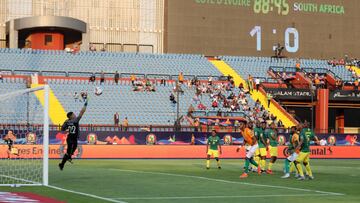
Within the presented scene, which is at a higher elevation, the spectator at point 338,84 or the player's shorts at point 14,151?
the spectator at point 338,84

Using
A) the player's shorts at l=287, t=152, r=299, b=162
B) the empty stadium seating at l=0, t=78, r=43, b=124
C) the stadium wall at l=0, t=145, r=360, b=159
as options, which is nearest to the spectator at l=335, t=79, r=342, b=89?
the stadium wall at l=0, t=145, r=360, b=159

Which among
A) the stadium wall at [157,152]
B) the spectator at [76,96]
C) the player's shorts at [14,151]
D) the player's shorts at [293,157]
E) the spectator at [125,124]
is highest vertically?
the spectator at [76,96]

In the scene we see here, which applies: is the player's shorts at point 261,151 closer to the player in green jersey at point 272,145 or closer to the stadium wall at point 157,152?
the player in green jersey at point 272,145

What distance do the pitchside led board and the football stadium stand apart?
0.10 metres

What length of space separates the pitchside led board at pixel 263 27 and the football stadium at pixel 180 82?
10cm

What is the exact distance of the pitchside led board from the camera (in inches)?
2889

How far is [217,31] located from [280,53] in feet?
22.3

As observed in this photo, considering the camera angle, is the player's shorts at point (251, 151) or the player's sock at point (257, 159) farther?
the player's sock at point (257, 159)

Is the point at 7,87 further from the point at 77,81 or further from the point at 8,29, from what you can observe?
the point at 8,29

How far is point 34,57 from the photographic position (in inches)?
2539

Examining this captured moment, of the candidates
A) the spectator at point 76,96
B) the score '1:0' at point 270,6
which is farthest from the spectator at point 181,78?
the score '1:0' at point 270,6

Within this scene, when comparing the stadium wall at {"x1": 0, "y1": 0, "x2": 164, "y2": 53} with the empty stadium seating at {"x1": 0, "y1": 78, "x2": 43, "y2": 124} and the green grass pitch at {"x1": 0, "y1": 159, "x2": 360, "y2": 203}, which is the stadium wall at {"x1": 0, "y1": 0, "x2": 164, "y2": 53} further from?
the green grass pitch at {"x1": 0, "y1": 159, "x2": 360, "y2": 203}

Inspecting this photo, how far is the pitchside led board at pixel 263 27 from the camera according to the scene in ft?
241

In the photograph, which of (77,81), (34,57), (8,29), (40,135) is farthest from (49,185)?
(8,29)
